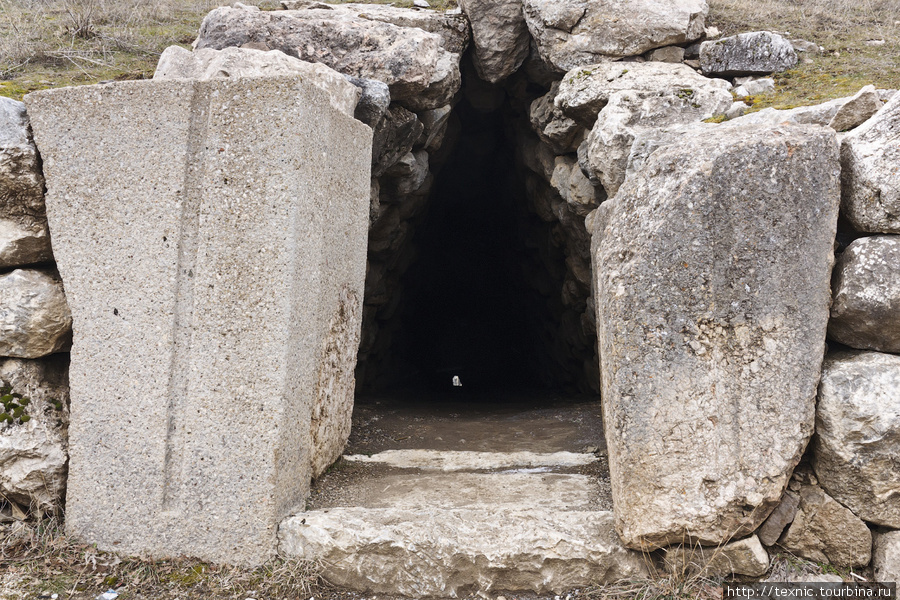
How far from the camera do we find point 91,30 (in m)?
4.63

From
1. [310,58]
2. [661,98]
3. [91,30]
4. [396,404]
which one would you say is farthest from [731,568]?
[91,30]

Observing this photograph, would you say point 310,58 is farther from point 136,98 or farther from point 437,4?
point 437,4

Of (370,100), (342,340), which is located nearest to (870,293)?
(342,340)

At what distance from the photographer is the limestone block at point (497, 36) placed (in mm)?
4652

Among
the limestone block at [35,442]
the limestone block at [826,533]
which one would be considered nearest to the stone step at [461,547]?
the limestone block at [826,533]

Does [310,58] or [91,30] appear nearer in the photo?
[310,58]

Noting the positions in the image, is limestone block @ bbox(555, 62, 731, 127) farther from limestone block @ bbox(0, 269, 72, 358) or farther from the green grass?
limestone block @ bbox(0, 269, 72, 358)

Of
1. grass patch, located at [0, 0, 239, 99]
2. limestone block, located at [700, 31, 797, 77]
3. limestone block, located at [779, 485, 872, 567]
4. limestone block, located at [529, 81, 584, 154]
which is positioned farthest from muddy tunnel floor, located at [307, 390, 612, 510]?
grass patch, located at [0, 0, 239, 99]

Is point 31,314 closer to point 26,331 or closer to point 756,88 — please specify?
point 26,331

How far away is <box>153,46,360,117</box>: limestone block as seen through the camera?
2.99 meters

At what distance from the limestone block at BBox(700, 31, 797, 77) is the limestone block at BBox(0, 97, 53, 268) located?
3917mm

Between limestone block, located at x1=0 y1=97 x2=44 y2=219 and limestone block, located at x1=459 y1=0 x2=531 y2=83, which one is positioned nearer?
limestone block, located at x1=0 y1=97 x2=44 y2=219

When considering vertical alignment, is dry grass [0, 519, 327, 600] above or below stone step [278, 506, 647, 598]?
below

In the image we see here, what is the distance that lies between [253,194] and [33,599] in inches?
65.6
